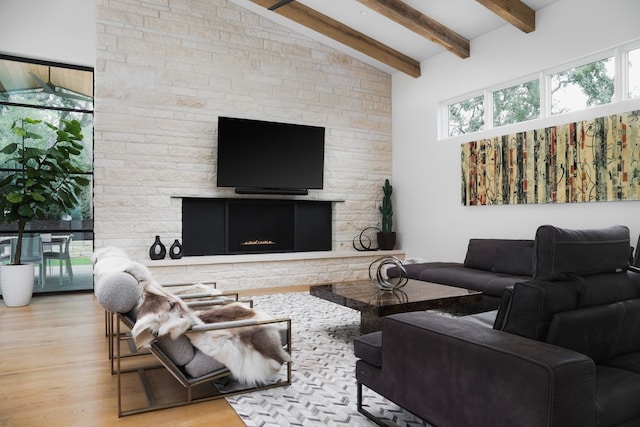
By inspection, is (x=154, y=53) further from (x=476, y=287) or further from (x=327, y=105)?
(x=476, y=287)

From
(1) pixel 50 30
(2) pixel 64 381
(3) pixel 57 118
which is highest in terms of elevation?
(1) pixel 50 30

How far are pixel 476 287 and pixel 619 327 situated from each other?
2.56 m

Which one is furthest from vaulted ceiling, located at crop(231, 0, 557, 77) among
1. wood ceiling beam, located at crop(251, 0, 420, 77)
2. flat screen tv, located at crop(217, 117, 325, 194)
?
flat screen tv, located at crop(217, 117, 325, 194)

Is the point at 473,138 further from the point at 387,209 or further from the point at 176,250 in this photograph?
the point at 176,250

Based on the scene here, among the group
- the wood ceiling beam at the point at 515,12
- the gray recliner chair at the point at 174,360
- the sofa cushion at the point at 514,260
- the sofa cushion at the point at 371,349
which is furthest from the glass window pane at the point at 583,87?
the gray recliner chair at the point at 174,360

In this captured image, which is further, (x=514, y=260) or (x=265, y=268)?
(x=265, y=268)

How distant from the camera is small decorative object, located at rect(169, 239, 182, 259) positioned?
5.88 m

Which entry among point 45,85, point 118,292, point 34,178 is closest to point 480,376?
point 118,292

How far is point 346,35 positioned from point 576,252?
18.6 feet

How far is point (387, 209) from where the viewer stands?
747 cm

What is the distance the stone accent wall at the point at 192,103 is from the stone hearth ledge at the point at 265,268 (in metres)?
0.15

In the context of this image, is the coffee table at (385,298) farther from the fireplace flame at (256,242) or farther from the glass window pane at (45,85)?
the glass window pane at (45,85)

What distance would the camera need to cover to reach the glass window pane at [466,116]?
6.28 meters

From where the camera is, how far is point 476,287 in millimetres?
4484
